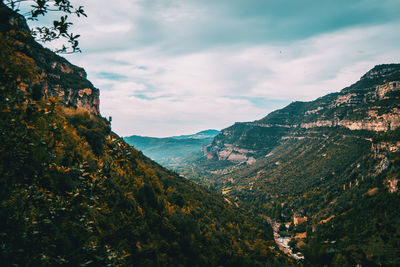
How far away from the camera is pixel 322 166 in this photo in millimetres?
141000

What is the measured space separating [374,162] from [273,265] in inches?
4495

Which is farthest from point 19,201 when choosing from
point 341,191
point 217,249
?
point 341,191

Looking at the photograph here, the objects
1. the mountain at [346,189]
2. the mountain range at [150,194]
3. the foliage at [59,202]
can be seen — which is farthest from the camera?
the mountain at [346,189]

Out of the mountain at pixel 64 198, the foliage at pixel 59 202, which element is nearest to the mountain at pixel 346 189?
the mountain at pixel 64 198

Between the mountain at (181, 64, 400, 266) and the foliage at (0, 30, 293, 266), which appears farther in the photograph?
the mountain at (181, 64, 400, 266)

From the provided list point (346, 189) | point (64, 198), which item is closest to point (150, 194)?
point (64, 198)

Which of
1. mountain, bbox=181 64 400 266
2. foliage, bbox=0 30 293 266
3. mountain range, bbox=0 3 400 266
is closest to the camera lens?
foliage, bbox=0 30 293 266

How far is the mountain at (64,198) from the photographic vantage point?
4.88 metres

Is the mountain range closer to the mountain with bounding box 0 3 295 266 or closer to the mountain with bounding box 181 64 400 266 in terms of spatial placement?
the mountain with bounding box 0 3 295 266

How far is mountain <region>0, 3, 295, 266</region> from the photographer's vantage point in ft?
16.0

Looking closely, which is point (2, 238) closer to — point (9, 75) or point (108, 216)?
point (9, 75)

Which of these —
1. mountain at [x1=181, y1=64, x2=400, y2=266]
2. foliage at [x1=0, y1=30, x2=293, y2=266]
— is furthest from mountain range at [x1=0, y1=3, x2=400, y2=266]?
mountain at [x1=181, y1=64, x2=400, y2=266]

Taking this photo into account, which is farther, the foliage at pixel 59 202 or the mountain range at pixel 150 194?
the mountain range at pixel 150 194

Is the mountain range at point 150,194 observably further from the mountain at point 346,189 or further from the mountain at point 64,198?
the mountain at point 346,189
